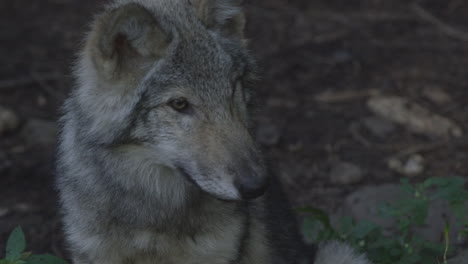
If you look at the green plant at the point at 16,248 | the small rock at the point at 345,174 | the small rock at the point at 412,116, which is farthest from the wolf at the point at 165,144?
the small rock at the point at 412,116

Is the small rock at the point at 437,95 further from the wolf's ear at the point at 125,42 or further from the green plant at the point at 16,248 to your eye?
the green plant at the point at 16,248

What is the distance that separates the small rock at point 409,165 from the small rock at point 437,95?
3.47 ft

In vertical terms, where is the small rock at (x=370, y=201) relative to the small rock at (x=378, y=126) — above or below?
above

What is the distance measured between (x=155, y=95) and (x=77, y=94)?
0.62m

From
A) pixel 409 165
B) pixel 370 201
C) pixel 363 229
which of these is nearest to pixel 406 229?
pixel 363 229

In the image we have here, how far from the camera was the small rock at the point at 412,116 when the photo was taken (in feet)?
24.5

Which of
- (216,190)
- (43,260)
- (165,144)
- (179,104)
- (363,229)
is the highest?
(179,104)

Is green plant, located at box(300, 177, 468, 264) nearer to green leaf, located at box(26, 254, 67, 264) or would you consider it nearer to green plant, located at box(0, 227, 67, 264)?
green leaf, located at box(26, 254, 67, 264)

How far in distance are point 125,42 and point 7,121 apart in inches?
147

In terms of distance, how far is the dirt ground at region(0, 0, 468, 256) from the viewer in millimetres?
6828

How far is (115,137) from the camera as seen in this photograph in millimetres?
4160

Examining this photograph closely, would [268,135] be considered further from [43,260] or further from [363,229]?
[43,260]

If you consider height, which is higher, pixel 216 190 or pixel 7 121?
pixel 216 190

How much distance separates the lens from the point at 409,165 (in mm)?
6980
